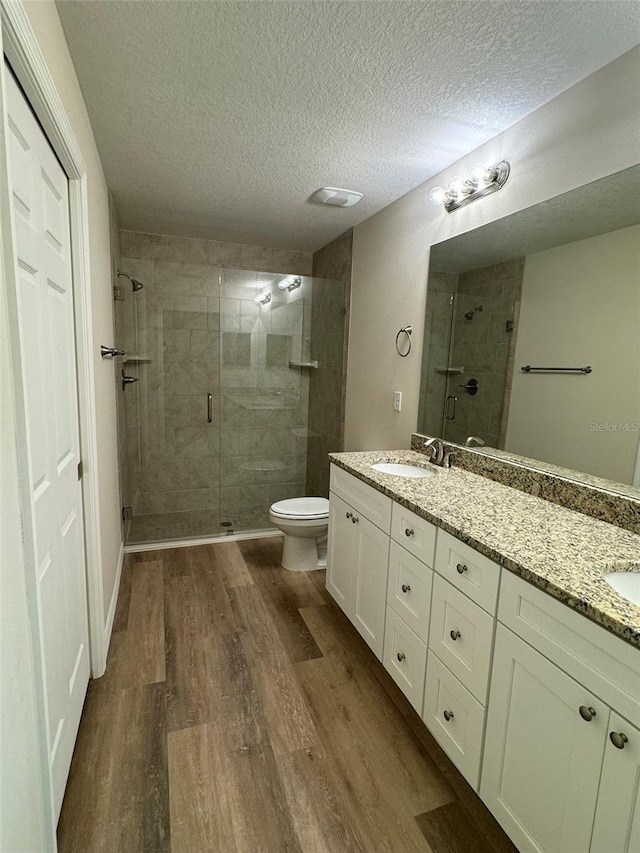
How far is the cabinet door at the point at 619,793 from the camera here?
2.66 feet

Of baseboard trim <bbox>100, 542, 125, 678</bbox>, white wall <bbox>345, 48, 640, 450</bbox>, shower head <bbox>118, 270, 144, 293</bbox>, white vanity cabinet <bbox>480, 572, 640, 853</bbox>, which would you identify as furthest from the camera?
shower head <bbox>118, 270, 144, 293</bbox>

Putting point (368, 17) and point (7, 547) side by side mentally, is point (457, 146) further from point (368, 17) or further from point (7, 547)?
point (7, 547)

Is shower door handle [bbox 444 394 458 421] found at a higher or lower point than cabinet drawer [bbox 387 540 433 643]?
higher

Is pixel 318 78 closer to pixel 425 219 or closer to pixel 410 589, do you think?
pixel 425 219

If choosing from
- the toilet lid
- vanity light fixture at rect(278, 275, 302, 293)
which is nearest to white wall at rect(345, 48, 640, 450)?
the toilet lid

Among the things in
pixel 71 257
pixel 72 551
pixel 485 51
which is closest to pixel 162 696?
pixel 72 551

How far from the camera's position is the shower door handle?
7.18ft

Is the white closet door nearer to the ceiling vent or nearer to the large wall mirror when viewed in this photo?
the ceiling vent

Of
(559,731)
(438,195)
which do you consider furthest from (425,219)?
(559,731)

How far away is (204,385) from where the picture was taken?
335cm

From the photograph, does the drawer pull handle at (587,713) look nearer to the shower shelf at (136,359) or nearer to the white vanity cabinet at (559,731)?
the white vanity cabinet at (559,731)

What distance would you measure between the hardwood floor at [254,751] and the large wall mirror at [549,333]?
1196mm

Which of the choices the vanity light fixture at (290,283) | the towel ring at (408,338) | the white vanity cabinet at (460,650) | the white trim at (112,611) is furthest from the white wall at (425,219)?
the white trim at (112,611)

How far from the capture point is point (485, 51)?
1.32m
